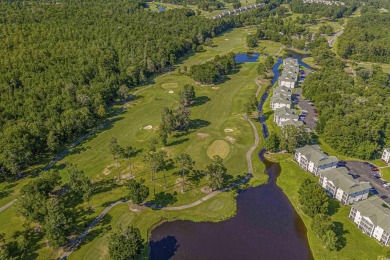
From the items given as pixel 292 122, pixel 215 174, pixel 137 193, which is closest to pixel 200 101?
pixel 292 122

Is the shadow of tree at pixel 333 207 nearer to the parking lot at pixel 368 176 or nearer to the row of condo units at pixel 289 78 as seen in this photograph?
the parking lot at pixel 368 176

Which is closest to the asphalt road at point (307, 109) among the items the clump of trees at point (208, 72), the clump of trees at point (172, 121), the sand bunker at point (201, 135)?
the sand bunker at point (201, 135)

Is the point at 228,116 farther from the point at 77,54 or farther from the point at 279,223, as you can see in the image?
the point at 77,54

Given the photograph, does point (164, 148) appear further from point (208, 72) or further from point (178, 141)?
point (208, 72)

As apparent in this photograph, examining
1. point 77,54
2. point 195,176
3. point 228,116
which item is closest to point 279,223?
point 195,176

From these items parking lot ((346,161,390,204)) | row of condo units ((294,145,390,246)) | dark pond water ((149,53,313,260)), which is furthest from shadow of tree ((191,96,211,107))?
parking lot ((346,161,390,204))

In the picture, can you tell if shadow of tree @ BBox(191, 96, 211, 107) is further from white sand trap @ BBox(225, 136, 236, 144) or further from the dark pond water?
the dark pond water
